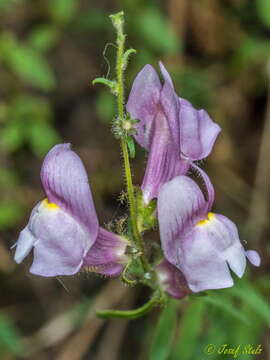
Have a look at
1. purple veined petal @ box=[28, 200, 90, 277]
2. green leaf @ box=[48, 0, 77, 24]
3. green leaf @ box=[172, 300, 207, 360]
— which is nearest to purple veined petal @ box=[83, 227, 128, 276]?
purple veined petal @ box=[28, 200, 90, 277]

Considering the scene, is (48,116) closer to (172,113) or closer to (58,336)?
(58,336)

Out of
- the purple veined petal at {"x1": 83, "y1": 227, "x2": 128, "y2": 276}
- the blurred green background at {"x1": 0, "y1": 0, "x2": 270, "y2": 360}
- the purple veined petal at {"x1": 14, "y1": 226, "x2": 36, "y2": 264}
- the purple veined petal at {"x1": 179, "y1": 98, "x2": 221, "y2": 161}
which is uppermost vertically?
the purple veined petal at {"x1": 179, "y1": 98, "x2": 221, "y2": 161}

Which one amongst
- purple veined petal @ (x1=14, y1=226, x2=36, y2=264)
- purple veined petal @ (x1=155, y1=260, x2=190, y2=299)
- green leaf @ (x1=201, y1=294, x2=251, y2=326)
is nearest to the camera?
purple veined petal @ (x1=14, y1=226, x2=36, y2=264)

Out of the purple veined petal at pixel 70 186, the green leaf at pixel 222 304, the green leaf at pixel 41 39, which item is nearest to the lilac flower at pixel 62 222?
the purple veined petal at pixel 70 186

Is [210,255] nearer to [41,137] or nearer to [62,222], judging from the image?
[62,222]

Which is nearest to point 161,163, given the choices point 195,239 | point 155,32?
point 195,239

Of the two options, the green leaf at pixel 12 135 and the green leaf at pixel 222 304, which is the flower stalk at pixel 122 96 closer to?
the green leaf at pixel 222 304

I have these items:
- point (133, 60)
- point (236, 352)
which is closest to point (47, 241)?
point (236, 352)

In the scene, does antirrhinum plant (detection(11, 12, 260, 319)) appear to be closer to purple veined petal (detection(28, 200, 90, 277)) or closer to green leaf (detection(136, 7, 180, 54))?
purple veined petal (detection(28, 200, 90, 277))
